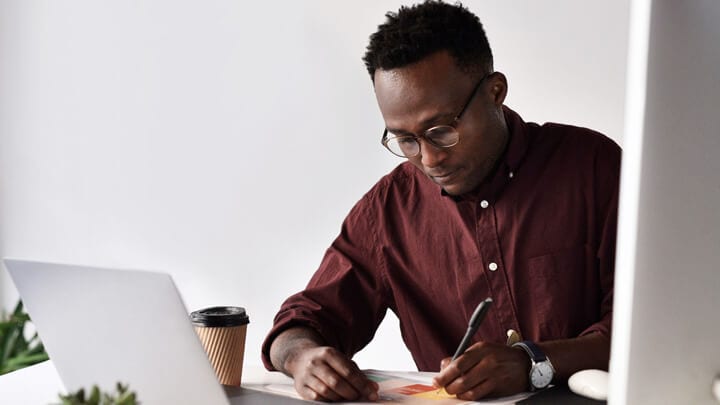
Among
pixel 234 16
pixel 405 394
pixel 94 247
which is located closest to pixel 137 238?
pixel 94 247

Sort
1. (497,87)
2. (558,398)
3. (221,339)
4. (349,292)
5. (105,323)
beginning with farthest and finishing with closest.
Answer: (349,292) < (497,87) < (221,339) < (558,398) < (105,323)

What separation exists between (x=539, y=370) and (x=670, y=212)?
26.3 inches

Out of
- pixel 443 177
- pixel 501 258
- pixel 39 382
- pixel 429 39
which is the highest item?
pixel 429 39

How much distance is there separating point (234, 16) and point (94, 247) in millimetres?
1078

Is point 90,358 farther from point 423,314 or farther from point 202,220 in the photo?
point 202,220

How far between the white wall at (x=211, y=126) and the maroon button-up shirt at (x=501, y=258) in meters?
0.96

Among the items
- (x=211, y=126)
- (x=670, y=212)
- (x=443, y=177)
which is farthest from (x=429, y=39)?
(x=211, y=126)

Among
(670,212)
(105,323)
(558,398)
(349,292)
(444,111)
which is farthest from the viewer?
(349,292)

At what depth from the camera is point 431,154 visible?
171 centimetres

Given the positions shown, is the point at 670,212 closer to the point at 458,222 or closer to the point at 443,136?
the point at 443,136

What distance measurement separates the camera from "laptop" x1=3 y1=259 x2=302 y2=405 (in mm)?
1090

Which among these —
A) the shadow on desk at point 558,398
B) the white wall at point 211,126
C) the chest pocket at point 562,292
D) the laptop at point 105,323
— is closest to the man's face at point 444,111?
the chest pocket at point 562,292

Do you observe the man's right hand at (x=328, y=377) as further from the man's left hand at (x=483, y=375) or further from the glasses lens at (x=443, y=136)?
the glasses lens at (x=443, y=136)

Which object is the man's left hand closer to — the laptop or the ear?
the laptop
